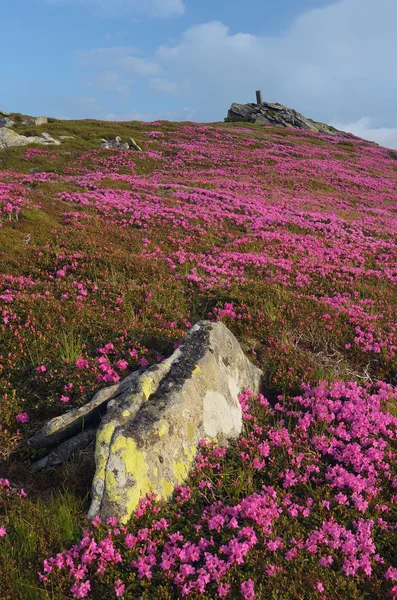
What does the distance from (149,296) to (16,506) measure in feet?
22.2

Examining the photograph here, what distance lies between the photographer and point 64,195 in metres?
20.6

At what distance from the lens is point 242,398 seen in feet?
23.4

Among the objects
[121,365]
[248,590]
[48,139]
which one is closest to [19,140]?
[48,139]

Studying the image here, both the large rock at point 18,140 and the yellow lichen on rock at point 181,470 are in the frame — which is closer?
the yellow lichen on rock at point 181,470

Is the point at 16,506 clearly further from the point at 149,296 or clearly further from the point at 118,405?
the point at 149,296

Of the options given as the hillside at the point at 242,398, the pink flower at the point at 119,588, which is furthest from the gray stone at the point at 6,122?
the pink flower at the point at 119,588

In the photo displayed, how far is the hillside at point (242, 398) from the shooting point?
427 cm

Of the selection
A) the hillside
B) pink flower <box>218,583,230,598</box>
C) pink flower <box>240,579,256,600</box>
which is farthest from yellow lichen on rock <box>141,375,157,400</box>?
pink flower <box>240,579,256,600</box>

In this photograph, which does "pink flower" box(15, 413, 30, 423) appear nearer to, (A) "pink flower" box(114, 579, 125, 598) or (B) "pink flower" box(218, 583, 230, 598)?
(A) "pink flower" box(114, 579, 125, 598)

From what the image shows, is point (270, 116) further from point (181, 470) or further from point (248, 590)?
point (248, 590)

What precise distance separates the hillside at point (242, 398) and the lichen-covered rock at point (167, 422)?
0.28 metres

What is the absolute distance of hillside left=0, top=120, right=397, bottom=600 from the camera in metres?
4.27

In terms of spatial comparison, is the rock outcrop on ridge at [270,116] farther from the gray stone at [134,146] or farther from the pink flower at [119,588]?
the pink flower at [119,588]

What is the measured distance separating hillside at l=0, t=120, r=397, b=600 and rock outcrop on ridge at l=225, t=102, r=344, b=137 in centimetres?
6772
